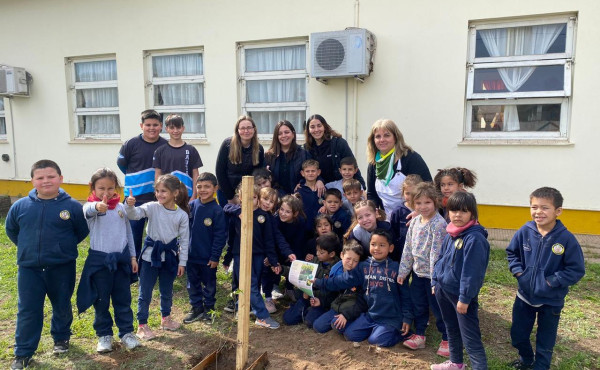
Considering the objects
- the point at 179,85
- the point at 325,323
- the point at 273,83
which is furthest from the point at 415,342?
the point at 179,85

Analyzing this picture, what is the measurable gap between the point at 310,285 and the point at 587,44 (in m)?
4.73

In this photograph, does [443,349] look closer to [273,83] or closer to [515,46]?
[515,46]

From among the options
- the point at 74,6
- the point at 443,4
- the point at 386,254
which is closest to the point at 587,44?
the point at 443,4

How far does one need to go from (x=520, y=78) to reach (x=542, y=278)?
13.1 feet

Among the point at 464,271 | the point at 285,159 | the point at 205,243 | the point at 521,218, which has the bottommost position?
the point at 521,218

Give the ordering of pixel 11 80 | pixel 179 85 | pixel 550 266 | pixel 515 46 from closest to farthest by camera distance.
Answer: pixel 550 266 < pixel 515 46 < pixel 179 85 < pixel 11 80

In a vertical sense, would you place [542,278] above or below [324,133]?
below

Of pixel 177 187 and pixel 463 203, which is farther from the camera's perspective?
pixel 177 187

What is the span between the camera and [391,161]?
3.83 meters

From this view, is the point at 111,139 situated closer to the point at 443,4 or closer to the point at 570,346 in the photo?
the point at 443,4

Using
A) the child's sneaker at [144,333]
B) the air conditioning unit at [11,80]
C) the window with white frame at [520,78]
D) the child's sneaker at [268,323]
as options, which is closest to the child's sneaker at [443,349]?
the child's sneaker at [268,323]

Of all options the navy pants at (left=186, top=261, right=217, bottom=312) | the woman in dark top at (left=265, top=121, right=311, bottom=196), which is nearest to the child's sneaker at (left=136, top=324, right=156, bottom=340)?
the navy pants at (left=186, top=261, right=217, bottom=312)

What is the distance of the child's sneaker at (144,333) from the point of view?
352 cm

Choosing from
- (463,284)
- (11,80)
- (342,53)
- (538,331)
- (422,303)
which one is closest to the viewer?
(463,284)
